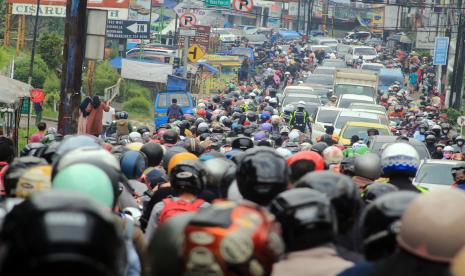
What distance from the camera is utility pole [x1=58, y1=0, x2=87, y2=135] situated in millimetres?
18109

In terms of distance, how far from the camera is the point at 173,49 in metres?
68.3

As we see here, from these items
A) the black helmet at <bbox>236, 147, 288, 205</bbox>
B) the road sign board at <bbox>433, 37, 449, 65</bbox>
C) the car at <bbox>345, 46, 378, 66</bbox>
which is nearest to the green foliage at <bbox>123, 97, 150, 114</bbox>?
the road sign board at <bbox>433, 37, 449, 65</bbox>

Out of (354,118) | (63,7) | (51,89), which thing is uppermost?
(63,7)

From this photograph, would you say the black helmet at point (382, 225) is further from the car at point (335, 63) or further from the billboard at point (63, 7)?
the car at point (335, 63)

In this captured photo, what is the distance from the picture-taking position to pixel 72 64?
1836 cm

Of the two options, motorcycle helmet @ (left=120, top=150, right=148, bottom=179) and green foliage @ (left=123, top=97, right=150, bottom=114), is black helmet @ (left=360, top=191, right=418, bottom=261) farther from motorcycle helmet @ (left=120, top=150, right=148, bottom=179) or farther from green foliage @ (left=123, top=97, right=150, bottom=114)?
green foliage @ (left=123, top=97, right=150, bottom=114)

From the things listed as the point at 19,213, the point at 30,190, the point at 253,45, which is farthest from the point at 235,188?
the point at 253,45

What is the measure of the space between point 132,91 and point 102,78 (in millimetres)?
1428

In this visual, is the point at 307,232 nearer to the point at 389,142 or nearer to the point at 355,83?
the point at 389,142

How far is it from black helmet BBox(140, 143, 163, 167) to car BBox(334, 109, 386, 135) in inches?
667

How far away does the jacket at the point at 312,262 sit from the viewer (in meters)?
4.39

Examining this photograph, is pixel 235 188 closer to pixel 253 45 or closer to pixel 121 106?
pixel 121 106

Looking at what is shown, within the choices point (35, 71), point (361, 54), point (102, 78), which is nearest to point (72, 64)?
point (35, 71)

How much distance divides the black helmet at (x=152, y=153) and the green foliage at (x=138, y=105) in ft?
122
